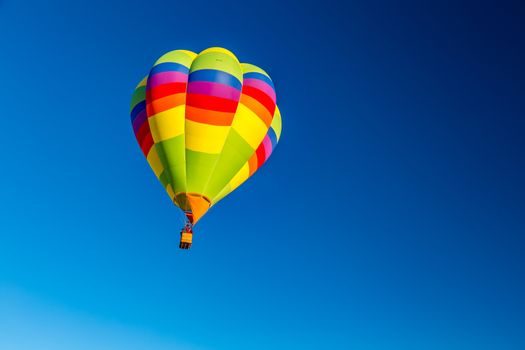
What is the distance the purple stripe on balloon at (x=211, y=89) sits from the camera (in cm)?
1736

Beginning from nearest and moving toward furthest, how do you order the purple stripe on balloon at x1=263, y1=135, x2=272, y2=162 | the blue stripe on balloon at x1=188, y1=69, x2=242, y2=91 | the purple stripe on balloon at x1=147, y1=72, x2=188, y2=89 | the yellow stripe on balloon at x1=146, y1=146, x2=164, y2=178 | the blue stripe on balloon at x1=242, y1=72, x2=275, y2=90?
the blue stripe on balloon at x1=188, y1=69, x2=242, y2=91 → the purple stripe on balloon at x1=147, y1=72, x2=188, y2=89 → the yellow stripe on balloon at x1=146, y1=146, x2=164, y2=178 → the blue stripe on balloon at x1=242, y1=72, x2=275, y2=90 → the purple stripe on balloon at x1=263, y1=135, x2=272, y2=162

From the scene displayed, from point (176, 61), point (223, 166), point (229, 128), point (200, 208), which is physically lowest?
point (200, 208)

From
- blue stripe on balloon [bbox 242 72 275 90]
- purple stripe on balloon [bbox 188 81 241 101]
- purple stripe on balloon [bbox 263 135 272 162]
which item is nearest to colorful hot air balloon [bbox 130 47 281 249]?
purple stripe on balloon [bbox 188 81 241 101]

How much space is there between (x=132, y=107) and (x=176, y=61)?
300 centimetres

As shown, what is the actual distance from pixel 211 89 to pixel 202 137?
76.2 inches

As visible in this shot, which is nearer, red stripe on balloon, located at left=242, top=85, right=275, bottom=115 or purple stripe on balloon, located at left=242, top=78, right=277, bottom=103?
red stripe on balloon, located at left=242, top=85, right=275, bottom=115

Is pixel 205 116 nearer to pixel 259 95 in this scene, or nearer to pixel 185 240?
pixel 259 95

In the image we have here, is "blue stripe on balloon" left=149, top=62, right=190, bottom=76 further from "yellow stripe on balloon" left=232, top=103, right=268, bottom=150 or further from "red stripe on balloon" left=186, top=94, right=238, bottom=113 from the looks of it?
"yellow stripe on balloon" left=232, top=103, right=268, bottom=150

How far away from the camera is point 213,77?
57.7 feet

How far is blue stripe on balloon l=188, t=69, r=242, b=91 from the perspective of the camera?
57.6 feet

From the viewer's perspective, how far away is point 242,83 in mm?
18766

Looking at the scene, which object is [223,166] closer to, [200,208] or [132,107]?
[200,208]

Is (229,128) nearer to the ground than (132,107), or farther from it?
nearer to the ground

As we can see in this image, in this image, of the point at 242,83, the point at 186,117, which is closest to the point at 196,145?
the point at 186,117
